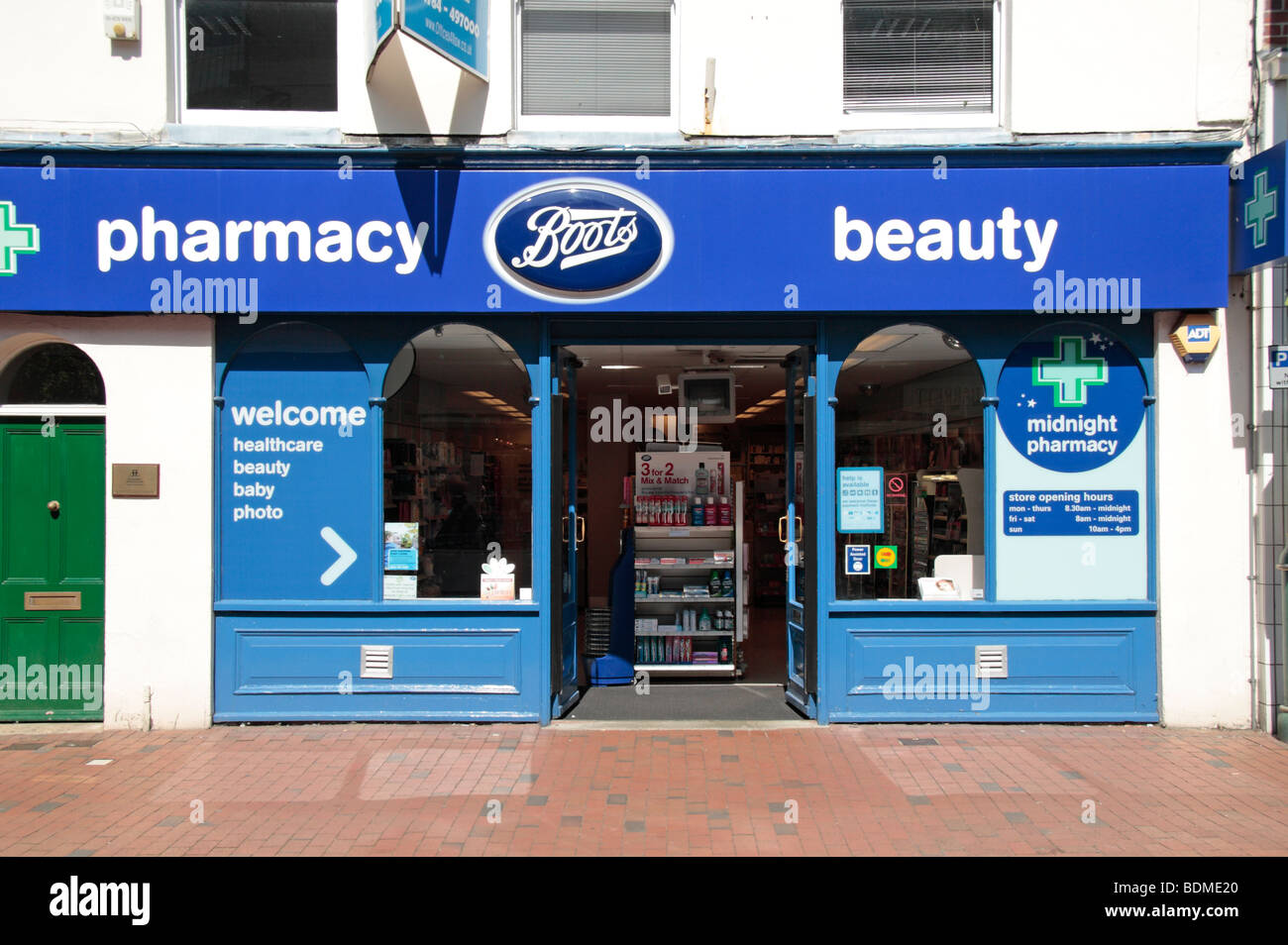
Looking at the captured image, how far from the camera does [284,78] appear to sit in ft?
23.3

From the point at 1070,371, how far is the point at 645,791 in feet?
14.4

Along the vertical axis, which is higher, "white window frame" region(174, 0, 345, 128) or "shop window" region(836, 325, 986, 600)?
"white window frame" region(174, 0, 345, 128)

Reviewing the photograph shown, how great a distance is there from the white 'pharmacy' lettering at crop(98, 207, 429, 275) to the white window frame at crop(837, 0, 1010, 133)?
337 centimetres

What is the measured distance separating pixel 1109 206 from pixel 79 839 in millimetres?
7623

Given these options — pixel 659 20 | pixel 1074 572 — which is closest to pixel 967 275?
pixel 1074 572

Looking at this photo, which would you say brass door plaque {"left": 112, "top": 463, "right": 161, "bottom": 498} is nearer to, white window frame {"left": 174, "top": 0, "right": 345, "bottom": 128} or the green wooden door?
the green wooden door

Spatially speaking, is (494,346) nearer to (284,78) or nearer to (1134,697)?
(284,78)

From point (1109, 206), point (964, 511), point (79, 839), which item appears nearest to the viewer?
point (79, 839)

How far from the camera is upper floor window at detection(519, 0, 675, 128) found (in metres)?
7.23

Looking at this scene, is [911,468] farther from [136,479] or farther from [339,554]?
[136,479]

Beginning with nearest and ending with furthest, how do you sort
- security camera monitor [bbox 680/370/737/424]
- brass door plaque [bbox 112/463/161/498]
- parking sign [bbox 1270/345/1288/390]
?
parking sign [bbox 1270/345/1288/390] < brass door plaque [bbox 112/463/161/498] < security camera monitor [bbox 680/370/737/424]

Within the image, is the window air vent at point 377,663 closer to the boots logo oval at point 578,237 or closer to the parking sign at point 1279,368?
→ the boots logo oval at point 578,237

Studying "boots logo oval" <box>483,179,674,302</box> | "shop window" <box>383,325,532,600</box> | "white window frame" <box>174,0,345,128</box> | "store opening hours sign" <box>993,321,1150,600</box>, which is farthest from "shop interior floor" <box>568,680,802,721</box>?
"white window frame" <box>174,0,345,128</box>

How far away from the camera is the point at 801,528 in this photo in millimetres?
7773
